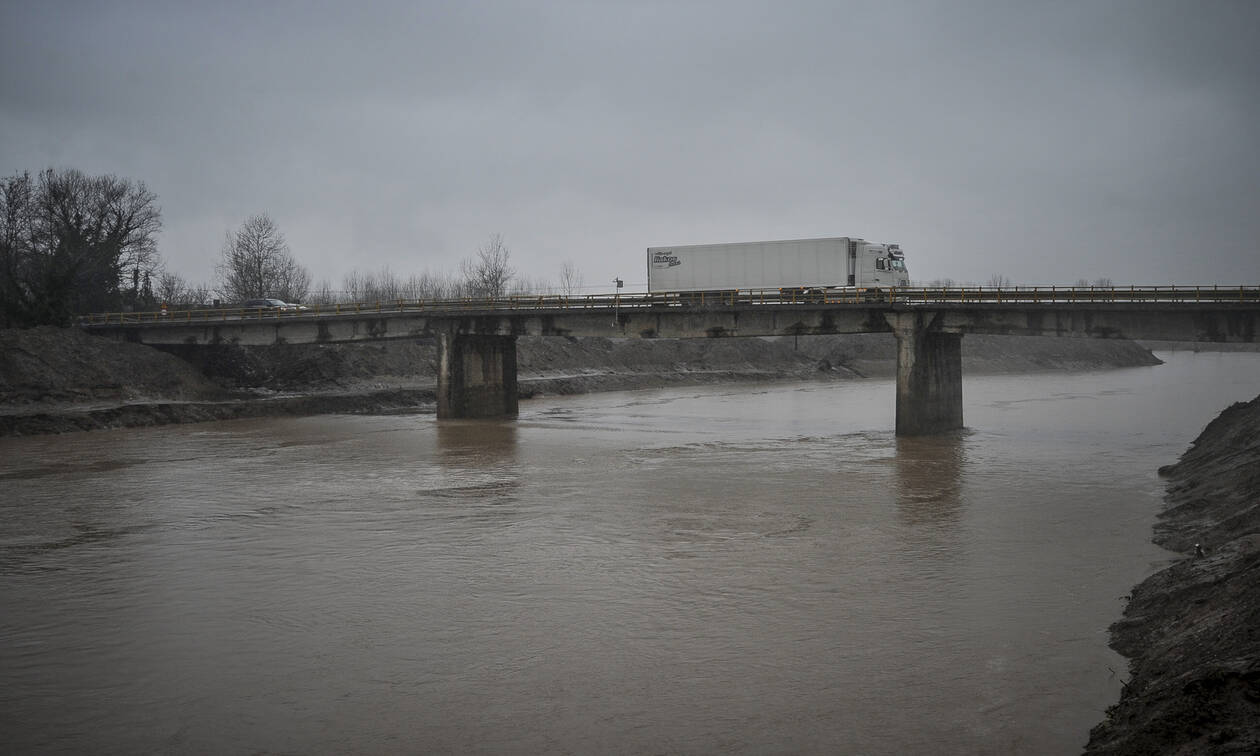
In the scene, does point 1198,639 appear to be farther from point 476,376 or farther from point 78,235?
point 78,235

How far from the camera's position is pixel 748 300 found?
59.3 meters

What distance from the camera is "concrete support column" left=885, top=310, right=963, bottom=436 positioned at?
52.9 metres

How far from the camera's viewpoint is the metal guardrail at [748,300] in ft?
157

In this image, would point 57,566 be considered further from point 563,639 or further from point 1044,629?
point 1044,629

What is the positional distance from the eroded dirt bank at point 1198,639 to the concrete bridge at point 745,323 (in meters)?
21.5

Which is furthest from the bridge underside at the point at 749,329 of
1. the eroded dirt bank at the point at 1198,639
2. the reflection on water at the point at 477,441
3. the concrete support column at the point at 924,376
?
the eroded dirt bank at the point at 1198,639

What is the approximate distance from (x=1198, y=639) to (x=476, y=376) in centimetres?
5793

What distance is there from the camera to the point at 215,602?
2089cm

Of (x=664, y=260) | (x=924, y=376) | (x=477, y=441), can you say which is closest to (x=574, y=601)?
(x=477, y=441)

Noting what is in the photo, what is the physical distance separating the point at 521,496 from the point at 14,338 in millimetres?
51998

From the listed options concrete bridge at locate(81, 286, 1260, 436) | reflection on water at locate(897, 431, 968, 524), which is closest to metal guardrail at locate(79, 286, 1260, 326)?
concrete bridge at locate(81, 286, 1260, 436)

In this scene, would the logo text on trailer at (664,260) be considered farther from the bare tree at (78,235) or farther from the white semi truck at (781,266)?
the bare tree at (78,235)

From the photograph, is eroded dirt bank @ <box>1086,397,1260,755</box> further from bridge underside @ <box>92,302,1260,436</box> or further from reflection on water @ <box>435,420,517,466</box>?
reflection on water @ <box>435,420,517,466</box>

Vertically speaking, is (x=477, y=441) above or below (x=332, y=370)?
below
